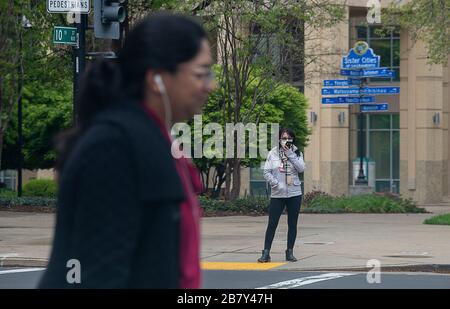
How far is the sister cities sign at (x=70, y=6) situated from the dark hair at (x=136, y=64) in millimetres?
12840

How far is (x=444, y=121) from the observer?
43.3 meters

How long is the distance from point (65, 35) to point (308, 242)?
18.8 ft

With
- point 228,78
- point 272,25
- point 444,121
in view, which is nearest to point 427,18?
point 272,25

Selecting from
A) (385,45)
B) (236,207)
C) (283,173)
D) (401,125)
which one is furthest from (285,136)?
(385,45)

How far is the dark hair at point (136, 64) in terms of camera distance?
348 cm

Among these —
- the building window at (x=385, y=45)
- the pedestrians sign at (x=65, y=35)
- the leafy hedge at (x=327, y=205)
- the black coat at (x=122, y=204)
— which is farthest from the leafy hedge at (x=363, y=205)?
the black coat at (x=122, y=204)

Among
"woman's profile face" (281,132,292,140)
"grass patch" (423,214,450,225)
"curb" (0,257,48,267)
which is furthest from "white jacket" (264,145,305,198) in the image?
"grass patch" (423,214,450,225)

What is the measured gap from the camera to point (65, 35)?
17.0 metres

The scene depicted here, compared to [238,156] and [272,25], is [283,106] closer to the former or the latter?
[238,156]

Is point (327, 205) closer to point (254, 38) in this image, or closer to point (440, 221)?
point (254, 38)

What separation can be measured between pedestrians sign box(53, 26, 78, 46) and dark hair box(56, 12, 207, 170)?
44.4 feet

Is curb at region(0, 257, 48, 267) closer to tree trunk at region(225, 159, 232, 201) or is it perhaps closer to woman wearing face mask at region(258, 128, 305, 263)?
woman wearing face mask at region(258, 128, 305, 263)

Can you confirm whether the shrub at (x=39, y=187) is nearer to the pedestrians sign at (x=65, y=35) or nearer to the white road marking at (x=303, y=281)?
the pedestrians sign at (x=65, y=35)

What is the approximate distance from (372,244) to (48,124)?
78.2 ft
